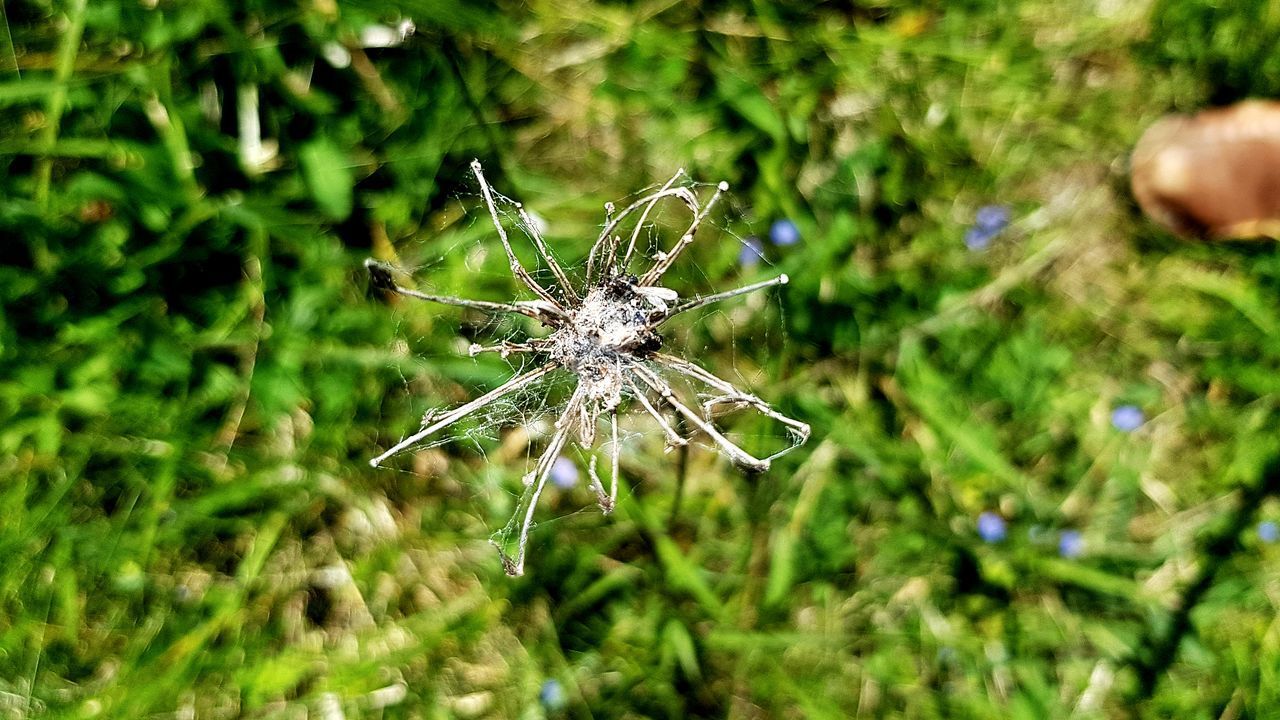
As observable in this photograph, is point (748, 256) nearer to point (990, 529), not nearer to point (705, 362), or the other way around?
point (705, 362)

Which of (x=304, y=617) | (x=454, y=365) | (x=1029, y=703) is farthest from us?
(x=304, y=617)

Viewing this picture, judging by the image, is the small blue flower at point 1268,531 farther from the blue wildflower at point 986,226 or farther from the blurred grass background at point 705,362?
the blue wildflower at point 986,226

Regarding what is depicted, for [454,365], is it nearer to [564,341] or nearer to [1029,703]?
[564,341]

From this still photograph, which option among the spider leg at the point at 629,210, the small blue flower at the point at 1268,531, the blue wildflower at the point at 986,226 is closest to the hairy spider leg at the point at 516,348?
the spider leg at the point at 629,210

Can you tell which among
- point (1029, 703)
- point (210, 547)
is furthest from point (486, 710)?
point (1029, 703)

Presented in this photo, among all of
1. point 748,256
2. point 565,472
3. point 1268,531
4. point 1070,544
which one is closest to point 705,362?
point 748,256
